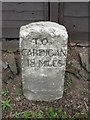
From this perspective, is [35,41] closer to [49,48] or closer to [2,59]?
[49,48]

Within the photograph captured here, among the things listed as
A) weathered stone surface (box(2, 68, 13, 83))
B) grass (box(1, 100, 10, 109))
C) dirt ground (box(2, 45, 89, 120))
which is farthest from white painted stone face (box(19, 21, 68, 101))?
weathered stone surface (box(2, 68, 13, 83))

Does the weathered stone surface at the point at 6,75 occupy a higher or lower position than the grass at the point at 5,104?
higher

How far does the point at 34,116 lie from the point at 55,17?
1.64 m

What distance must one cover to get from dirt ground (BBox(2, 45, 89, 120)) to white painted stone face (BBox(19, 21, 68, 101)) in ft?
0.32

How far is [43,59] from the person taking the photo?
177 inches

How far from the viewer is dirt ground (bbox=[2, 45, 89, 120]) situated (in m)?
4.67

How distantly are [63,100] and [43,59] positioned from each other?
27.8 inches

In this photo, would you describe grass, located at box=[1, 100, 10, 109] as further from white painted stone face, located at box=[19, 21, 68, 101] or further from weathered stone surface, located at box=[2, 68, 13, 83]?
weathered stone surface, located at box=[2, 68, 13, 83]

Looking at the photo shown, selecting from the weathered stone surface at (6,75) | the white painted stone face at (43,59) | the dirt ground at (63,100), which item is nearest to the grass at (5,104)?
the dirt ground at (63,100)

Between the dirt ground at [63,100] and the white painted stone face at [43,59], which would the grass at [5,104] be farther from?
the white painted stone face at [43,59]

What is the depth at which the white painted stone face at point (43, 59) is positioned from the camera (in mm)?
4355

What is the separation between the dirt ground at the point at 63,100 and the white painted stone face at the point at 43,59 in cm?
10

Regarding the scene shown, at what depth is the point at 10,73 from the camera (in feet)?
17.0

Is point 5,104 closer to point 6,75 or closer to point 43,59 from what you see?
point 6,75
